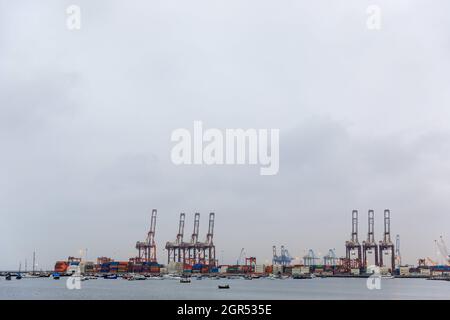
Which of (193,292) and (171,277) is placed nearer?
(193,292)

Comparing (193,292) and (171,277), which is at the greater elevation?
(193,292)

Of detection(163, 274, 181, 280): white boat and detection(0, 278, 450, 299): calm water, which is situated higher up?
detection(0, 278, 450, 299): calm water

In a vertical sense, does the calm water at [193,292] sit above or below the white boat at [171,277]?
above

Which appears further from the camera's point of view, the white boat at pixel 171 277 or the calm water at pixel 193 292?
the white boat at pixel 171 277

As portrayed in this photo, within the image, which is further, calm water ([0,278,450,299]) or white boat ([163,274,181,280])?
white boat ([163,274,181,280])
